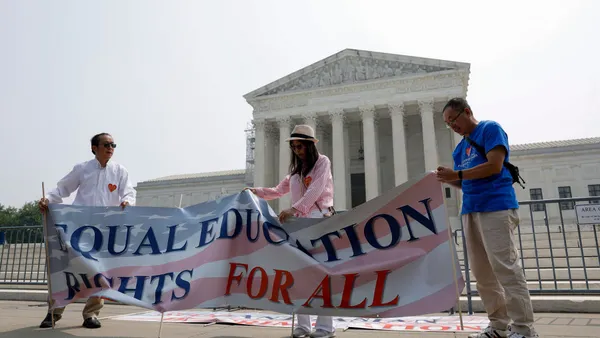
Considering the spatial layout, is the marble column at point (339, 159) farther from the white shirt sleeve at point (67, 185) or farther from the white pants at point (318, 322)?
the white pants at point (318, 322)

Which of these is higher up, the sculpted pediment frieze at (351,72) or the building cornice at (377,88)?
the sculpted pediment frieze at (351,72)

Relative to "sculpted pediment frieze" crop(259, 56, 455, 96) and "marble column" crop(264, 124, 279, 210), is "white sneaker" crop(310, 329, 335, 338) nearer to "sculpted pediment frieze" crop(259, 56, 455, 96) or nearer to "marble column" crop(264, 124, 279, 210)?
"sculpted pediment frieze" crop(259, 56, 455, 96)

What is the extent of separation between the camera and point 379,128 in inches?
1505

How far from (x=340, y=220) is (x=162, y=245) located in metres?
1.94

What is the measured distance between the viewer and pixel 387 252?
3939 millimetres

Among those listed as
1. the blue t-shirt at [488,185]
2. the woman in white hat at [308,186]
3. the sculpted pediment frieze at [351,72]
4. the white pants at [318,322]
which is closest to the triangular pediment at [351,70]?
the sculpted pediment frieze at [351,72]

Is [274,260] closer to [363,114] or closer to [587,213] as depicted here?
[587,213]

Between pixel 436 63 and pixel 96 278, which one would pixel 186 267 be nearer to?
pixel 96 278

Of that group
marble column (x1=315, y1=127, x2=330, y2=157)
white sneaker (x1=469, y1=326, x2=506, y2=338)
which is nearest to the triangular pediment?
marble column (x1=315, y1=127, x2=330, y2=157)

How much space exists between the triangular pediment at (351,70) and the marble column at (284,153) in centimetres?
276

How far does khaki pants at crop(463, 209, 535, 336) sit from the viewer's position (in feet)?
11.0

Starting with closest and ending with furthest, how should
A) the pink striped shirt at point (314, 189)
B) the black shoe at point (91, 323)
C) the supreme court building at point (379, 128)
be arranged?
the pink striped shirt at point (314, 189), the black shoe at point (91, 323), the supreme court building at point (379, 128)

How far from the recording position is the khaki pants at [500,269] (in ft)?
11.0

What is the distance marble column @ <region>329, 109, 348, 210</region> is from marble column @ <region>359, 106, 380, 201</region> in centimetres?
179
